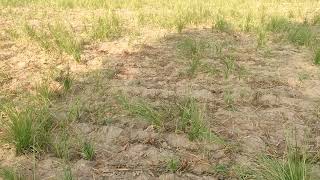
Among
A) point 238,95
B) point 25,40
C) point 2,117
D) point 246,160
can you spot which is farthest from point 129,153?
point 25,40

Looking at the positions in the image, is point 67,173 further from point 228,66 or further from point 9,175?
point 228,66

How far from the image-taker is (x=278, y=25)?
6703 mm

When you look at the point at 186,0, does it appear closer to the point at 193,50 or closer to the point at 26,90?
the point at 193,50

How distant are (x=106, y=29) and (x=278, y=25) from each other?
2672 mm

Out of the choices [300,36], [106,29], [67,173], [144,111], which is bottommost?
[67,173]

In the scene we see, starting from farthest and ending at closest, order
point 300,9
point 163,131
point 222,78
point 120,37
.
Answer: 1. point 300,9
2. point 120,37
3. point 222,78
4. point 163,131

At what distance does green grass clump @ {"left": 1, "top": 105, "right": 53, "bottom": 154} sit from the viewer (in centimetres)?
304

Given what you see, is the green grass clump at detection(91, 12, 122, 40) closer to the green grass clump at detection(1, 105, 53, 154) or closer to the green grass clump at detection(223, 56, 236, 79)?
the green grass clump at detection(223, 56, 236, 79)

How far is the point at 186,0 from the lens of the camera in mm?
9547

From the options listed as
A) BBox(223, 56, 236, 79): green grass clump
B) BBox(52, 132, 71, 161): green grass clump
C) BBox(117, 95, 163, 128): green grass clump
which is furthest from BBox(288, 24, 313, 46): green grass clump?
BBox(52, 132, 71, 161): green grass clump

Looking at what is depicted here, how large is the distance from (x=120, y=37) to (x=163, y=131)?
288cm

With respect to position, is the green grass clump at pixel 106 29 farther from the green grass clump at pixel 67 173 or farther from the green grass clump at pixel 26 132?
the green grass clump at pixel 67 173

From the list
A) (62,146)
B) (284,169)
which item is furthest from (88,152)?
(284,169)

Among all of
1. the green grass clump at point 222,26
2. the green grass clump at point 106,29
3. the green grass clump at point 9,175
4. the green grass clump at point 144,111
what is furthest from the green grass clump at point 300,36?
the green grass clump at point 9,175
